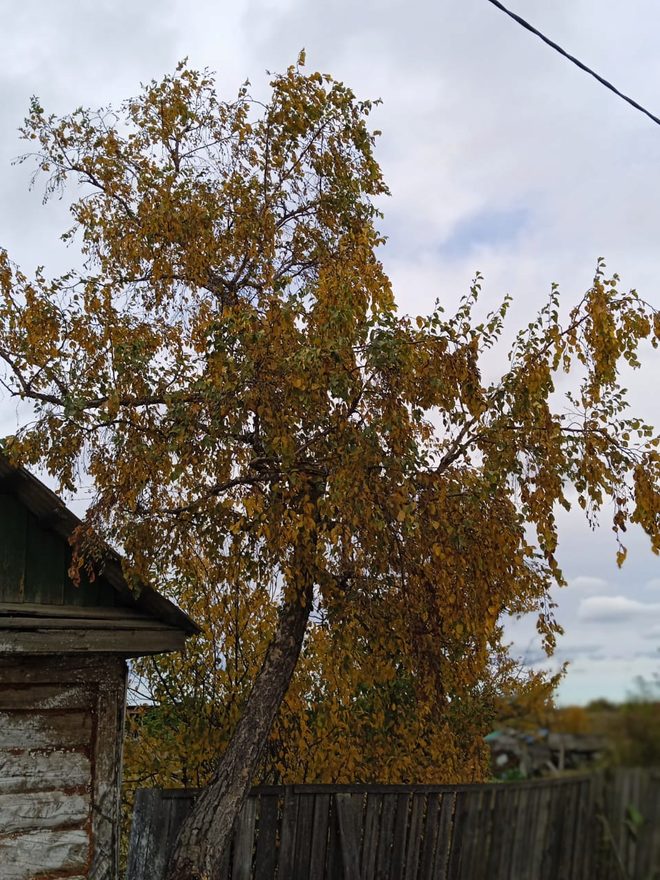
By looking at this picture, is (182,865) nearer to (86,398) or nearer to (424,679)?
(424,679)

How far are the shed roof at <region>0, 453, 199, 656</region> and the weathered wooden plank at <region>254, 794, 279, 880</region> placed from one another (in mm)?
2406

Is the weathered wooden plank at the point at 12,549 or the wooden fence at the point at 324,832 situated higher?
the weathered wooden plank at the point at 12,549

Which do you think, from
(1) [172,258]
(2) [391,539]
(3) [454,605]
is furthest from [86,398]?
(3) [454,605]

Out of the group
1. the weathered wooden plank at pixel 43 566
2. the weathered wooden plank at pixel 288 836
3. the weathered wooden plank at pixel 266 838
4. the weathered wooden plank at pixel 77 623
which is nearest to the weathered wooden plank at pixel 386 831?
the weathered wooden plank at pixel 288 836

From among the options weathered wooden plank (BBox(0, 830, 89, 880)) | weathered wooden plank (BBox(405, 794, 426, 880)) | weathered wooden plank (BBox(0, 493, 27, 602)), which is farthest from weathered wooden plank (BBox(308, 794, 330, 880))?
weathered wooden plank (BBox(0, 493, 27, 602))

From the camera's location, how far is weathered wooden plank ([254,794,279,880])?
9195 mm

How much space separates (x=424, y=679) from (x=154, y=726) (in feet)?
17.0

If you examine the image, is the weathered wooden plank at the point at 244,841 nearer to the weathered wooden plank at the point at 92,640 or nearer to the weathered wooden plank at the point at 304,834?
the weathered wooden plank at the point at 304,834

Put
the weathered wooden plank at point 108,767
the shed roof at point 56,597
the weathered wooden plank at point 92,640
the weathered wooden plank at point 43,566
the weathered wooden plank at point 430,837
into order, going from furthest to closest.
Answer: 1. the weathered wooden plank at point 430,837
2. the weathered wooden plank at point 108,767
3. the weathered wooden plank at point 43,566
4. the shed roof at point 56,597
5. the weathered wooden plank at point 92,640

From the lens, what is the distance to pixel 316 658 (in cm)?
1316

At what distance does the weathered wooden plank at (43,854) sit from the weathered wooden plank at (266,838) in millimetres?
2170

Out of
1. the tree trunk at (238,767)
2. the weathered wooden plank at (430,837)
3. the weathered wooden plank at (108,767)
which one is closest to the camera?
the weathered wooden plank at (108,767)

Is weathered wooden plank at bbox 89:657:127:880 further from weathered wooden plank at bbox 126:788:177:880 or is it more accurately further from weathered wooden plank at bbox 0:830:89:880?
weathered wooden plank at bbox 126:788:177:880

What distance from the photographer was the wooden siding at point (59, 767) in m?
7.25
